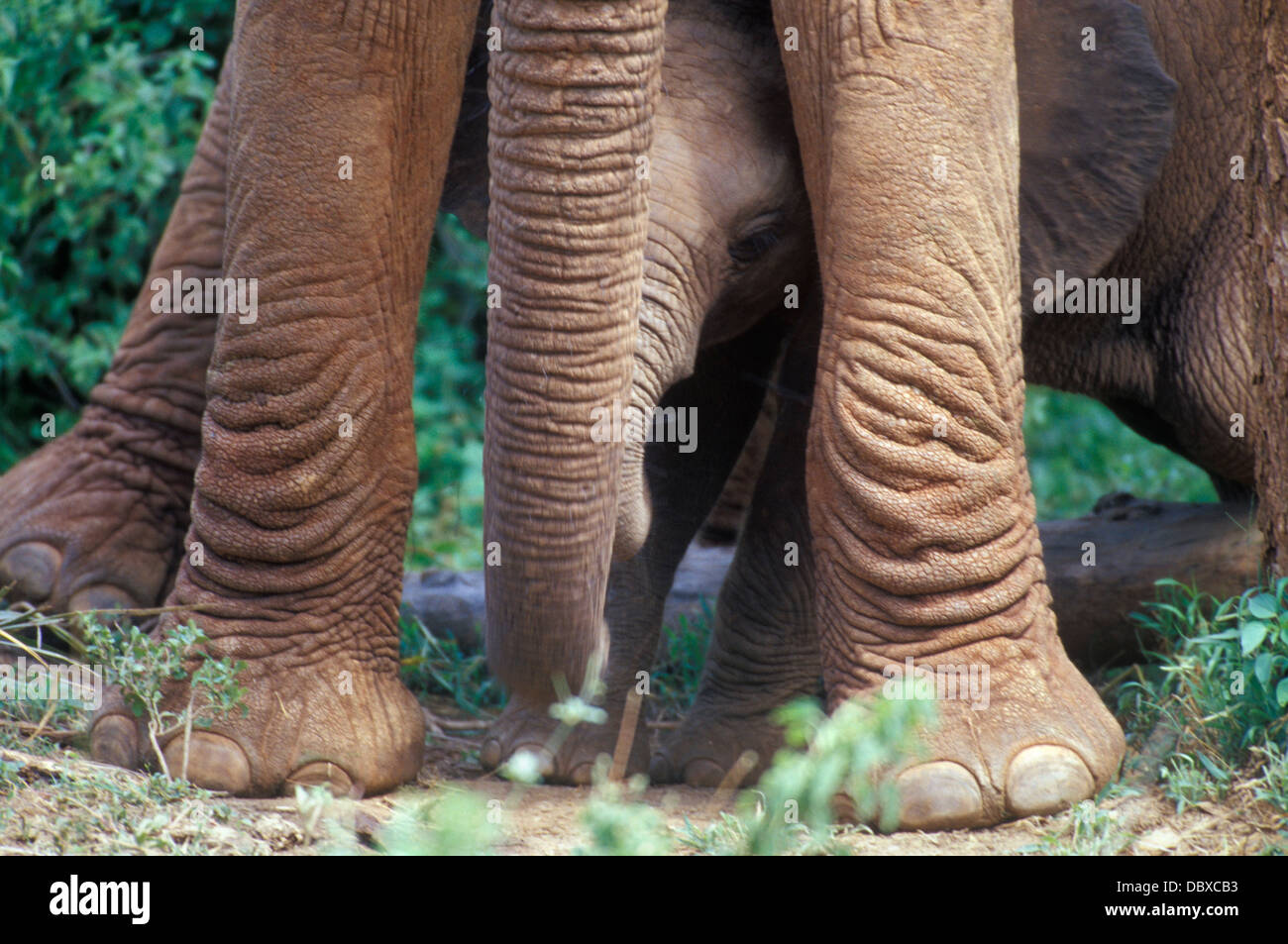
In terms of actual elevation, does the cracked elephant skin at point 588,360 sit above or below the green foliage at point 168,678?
above

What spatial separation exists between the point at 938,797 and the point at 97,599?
2.25 m

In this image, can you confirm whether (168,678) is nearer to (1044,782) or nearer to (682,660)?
(1044,782)

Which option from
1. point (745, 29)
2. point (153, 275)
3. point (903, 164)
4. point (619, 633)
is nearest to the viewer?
point (903, 164)

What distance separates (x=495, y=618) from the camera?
278 centimetres

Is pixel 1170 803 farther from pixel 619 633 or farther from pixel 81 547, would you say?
pixel 81 547

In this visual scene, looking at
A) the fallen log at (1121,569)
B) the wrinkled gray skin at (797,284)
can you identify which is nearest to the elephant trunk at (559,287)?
the wrinkled gray skin at (797,284)

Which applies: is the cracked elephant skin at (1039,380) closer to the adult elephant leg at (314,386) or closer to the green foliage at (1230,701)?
the green foliage at (1230,701)

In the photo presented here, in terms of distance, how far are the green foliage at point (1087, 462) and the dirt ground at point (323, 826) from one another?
323 centimetres

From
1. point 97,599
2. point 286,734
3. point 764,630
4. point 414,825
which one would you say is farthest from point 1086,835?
point 97,599

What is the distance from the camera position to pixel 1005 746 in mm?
2811

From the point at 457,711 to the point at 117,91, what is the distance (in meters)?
2.77

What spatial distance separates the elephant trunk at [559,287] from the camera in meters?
2.65

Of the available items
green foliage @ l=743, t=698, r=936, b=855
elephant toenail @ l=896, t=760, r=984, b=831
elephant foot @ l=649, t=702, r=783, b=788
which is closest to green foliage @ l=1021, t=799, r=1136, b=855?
elephant toenail @ l=896, t=760, r=984, b=831

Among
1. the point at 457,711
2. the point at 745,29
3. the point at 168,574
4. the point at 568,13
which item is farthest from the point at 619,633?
the point at 568,13
